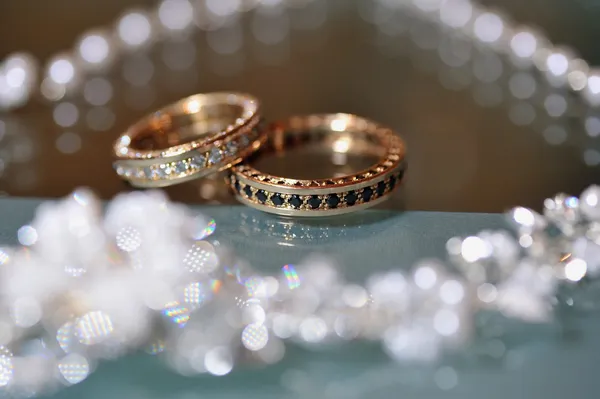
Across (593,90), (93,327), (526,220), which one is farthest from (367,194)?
(593,90)

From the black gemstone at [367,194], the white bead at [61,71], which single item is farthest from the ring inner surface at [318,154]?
the white bead at [61,71]

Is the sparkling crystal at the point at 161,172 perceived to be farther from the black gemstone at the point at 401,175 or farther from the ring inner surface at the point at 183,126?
the black gemstone at the point at 401,175

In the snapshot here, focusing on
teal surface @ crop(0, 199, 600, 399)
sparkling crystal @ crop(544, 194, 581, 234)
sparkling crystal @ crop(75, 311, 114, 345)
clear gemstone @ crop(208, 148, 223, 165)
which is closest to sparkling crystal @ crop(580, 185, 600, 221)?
sparkling crystal @ crop(544, 194, 581, 234)

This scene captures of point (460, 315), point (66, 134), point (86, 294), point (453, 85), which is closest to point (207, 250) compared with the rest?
point (86, 294)

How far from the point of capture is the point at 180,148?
972mm

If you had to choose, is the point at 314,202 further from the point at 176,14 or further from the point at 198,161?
the point at 176,14

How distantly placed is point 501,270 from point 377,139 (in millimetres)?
398

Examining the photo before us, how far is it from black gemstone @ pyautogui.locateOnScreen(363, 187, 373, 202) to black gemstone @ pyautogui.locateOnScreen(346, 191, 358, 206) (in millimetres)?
15

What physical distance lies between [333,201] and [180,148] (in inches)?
9.7

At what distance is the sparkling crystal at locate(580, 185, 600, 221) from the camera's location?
0.94 meters

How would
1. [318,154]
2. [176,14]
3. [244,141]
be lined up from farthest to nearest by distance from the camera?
1. [176,14]
2. [318,154]
3. [244,141]

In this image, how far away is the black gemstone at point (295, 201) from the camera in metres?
0.93

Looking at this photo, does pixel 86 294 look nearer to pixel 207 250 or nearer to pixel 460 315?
pixel 207 250

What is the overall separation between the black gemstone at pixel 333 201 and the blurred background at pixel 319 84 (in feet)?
0.46
